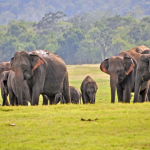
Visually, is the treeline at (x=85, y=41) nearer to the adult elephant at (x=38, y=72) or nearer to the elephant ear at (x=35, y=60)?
the adult elephant at (x=38, y=72)

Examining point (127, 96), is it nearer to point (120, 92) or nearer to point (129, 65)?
point (120, 92)

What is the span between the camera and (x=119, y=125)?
8344 millimetres

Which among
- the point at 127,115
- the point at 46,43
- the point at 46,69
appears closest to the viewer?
the point at 127,115

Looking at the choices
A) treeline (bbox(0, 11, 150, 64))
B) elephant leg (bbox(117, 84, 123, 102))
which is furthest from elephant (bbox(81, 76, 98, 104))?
treeline (bbox(0, 11, 150, 64))

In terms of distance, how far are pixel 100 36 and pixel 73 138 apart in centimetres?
9213

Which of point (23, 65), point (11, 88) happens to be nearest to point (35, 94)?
point (23, 65)

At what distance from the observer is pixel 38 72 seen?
13211 millimetres

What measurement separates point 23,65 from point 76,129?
489 cm

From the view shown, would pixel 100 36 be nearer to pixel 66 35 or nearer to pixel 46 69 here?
pixel 66 35

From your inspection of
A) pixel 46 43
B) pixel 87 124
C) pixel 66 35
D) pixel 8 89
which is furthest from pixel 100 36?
pixel 87 124

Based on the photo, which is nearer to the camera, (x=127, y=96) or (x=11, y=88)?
(x=127, y=96)

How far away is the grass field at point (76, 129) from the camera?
7043 mm

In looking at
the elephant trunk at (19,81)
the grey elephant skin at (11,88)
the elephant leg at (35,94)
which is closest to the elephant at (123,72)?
the elephant leg at (35,94)

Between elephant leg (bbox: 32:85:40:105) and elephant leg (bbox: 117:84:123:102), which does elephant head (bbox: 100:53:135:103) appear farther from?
elephant leg (bbox: 32:85:40:105)
